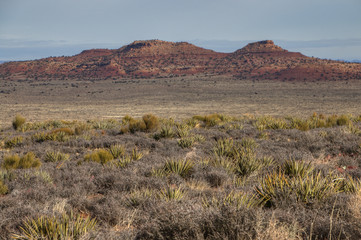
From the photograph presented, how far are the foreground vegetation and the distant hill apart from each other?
3054 inches

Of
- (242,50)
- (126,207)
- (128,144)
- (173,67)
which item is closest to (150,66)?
(173,67)

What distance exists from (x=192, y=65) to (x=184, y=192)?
108 metres

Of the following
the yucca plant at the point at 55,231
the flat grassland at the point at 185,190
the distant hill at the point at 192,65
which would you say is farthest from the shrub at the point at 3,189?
the distant hill at the point at 192,65

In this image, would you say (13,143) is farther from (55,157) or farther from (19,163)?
(19,163)

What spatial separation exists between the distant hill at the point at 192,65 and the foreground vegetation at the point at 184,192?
7756cm

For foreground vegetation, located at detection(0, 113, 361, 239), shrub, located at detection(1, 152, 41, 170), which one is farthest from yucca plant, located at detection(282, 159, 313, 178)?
shrub, located at detection(1, 152, 41, 170)

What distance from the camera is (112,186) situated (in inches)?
238

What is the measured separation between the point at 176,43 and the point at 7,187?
141 m

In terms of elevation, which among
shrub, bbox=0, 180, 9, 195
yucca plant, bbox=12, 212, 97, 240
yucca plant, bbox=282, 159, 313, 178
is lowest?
shrub, bbox=0, 180, 9, 195

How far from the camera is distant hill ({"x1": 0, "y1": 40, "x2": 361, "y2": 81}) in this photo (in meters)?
88.4

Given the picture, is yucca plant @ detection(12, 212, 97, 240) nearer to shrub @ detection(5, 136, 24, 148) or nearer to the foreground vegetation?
the foreground vegetation

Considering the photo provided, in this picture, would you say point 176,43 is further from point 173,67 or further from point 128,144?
point 128,144

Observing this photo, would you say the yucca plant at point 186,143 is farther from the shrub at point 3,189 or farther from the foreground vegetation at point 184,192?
the shrub at point 3,189

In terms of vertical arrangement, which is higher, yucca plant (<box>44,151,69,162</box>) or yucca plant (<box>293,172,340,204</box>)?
yucca plant (<box>293,172,340,204</box>)
